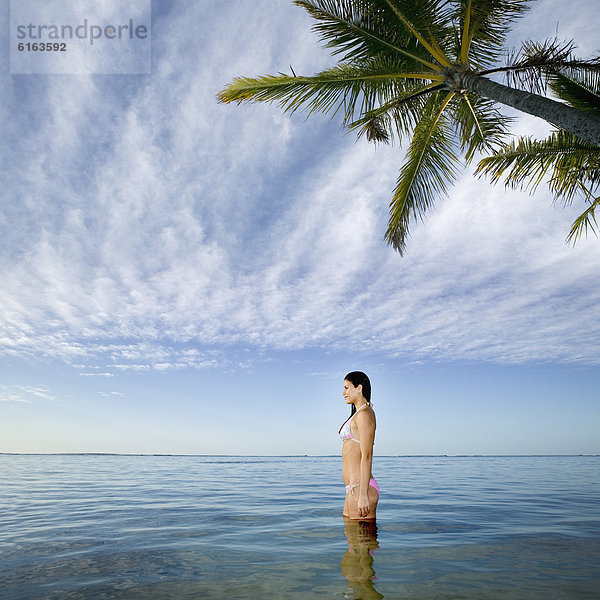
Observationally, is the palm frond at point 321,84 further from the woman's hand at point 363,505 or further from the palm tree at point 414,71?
the woman's hand at point 363,505

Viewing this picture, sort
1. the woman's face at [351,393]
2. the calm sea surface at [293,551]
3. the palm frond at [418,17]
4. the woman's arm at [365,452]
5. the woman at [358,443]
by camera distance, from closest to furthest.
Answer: the calm sea surface at [293,551] < the woman's arm at [365,452] < the woman at [358,443] < the woman's face at [351,393] < the palm frond at [418,17]

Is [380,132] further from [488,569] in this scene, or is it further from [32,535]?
[32,535]

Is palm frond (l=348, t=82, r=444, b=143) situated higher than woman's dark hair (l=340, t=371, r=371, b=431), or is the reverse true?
palm frond (l=348, t=82, r=444, b=143)

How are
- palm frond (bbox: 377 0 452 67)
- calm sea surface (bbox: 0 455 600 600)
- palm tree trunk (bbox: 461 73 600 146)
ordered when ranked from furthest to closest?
palm frond (bbox: 377 0 452 67) < palm tree trunk (bbox: 461 73 600 146) < calm sea surface (bbox: 0 455 600 600)

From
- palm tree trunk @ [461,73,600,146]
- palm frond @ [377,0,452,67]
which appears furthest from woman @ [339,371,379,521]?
palm frond @ [377,0,452,67]

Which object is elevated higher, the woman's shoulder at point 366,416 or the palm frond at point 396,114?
the palm frond at point 396,114

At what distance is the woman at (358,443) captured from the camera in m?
5.99

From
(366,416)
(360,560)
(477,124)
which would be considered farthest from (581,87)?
(360,560)

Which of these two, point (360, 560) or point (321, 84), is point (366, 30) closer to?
point (321, 84)

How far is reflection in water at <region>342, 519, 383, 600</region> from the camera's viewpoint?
4.03 m

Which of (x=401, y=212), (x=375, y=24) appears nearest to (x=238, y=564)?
(x=401, y=212)

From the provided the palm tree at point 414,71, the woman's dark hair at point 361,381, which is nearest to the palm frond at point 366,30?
the palm tree at point 414,71

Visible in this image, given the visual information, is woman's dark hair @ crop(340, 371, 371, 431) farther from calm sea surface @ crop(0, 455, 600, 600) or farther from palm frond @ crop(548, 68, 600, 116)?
palm frond @ crop(548, 68, 600, 116)

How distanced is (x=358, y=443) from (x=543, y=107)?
635 centimetres
